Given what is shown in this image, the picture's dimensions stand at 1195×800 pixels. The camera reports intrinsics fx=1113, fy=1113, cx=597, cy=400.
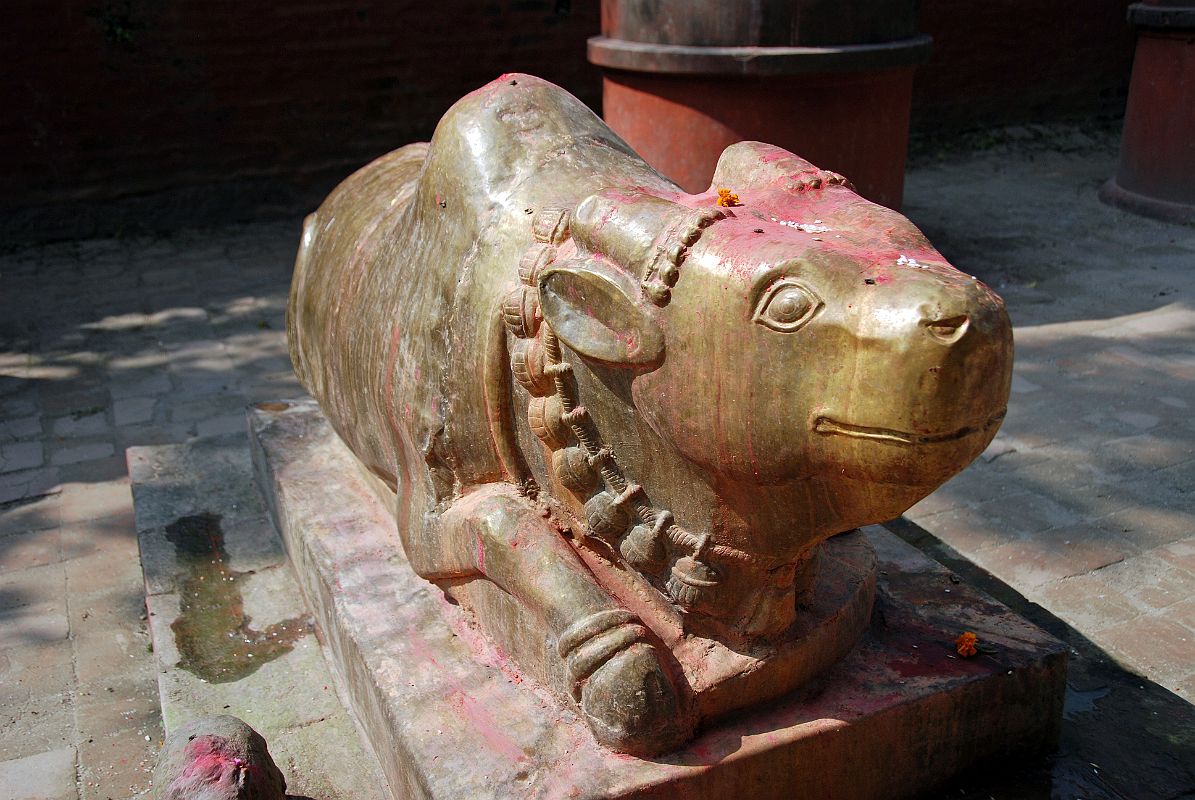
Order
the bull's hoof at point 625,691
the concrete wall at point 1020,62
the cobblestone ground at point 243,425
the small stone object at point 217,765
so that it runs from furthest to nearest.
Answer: the concrete wall at point 1020,62
the cobblestone ground at point 243,425
the small stone object at point 217,765
the bull's hoof at point 625,691

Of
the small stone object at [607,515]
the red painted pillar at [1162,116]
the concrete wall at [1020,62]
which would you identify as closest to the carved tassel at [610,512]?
the small stone object at [607,515]

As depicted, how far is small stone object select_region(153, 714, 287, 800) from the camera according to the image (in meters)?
2.12

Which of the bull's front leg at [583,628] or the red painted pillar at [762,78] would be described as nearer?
the bull's front leg at [583,628]

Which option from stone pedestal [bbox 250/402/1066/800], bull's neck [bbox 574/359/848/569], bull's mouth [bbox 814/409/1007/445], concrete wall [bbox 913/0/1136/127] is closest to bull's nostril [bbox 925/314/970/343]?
bull's mouth [bbox 814/409/1007/445]

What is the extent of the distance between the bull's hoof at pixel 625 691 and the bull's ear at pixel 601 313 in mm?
489

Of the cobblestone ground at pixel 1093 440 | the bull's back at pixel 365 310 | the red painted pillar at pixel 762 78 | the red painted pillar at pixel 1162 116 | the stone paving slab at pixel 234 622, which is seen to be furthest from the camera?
the red painted pillar at pixel 1162 116

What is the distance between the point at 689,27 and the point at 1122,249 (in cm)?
337

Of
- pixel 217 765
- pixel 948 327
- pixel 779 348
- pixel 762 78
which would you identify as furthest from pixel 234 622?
pixel 762 78

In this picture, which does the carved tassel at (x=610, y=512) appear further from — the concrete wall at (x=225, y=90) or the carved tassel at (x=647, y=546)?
the concrete wall at (x=225, y=90)

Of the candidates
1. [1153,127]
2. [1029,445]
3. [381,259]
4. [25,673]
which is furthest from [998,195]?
[25,673]

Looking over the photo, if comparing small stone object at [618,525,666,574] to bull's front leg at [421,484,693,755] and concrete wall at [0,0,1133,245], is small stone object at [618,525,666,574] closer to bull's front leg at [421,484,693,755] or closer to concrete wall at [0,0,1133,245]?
bull's front leg at [421,484,693,755]

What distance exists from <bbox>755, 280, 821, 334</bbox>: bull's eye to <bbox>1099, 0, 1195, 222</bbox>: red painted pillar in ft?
21.4

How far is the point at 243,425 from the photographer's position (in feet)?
15.3

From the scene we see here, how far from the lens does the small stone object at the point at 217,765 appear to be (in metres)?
2.12
